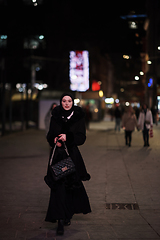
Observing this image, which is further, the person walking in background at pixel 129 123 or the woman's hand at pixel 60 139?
the person walking in background at pixel 129 123

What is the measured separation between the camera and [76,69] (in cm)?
3328

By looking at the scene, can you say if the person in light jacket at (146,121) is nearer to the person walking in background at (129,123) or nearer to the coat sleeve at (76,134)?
the person walking in background at (129,123)

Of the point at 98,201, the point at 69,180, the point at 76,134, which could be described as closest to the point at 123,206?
the point at 98,201

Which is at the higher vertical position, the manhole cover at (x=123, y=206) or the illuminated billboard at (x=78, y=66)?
the illuminated billboard at (x=78, y=66)

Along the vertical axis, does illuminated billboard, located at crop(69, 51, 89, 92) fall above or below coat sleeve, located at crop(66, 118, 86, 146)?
above

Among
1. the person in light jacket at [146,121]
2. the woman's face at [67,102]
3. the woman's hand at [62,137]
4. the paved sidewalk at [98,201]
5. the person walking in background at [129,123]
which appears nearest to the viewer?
the paved sidewalk at [98,201]

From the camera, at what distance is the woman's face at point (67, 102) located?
5613 millimetres

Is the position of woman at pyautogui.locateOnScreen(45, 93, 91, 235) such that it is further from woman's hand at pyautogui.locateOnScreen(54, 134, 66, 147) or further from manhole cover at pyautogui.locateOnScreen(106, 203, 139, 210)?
manhole cover at pyautogui.locateOnScreen(106, 203, 139, 210)

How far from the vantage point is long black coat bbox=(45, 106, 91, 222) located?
18.1 feet

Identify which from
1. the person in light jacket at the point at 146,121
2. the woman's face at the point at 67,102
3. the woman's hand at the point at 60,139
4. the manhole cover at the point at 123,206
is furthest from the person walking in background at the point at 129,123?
the woman's hand at the point at 60,139

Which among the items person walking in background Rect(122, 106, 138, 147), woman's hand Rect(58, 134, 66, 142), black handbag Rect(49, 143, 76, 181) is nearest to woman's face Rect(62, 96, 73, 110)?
woman's hand Rect(58, 134, 66, 142)

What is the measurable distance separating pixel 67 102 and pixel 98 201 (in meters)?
2.33

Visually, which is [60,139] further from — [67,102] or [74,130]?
[67,102]

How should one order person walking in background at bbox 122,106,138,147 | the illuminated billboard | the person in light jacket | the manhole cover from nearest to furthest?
the manhole cover, the person in light jacket, person walking in background at bbox 122,106,138,147, the illuminated billboard
